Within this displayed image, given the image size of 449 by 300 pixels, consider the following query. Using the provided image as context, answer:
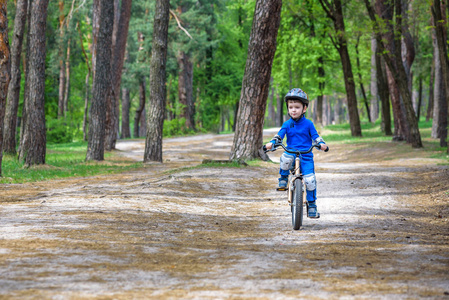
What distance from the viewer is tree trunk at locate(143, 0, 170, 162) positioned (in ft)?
64.2

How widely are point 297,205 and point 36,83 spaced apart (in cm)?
1242

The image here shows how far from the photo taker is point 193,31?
43.4 m

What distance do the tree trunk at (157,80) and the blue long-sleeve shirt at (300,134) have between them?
40.1 feet

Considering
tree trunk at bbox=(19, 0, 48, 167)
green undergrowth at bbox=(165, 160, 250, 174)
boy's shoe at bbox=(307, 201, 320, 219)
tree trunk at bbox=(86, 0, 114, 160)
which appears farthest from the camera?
tree trunk at bbox=(86, 0, 114, 160)

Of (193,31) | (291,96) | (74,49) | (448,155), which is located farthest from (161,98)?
(74,49)

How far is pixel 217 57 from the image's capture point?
55.2 m

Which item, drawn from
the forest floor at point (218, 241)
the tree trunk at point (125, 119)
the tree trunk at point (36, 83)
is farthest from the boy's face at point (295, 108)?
the tree trunk at point (125, 119)

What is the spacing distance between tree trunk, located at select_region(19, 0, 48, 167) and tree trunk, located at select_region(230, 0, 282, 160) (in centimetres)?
648

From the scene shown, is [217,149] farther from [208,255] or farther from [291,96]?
[208,255]

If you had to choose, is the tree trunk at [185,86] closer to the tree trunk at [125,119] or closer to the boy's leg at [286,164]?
the tree trunk at [125,119]

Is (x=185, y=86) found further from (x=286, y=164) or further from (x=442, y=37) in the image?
(x=286, y=164)

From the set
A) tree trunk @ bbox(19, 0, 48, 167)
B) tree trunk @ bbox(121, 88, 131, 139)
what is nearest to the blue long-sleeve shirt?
tree trunk @ bbox(19, 0, 48, 167)

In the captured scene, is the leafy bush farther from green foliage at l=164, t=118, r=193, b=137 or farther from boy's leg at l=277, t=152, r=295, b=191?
boy's leg at l=277, t=152, r=295, b=191

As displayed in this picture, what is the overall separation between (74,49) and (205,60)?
A: 12.1m
